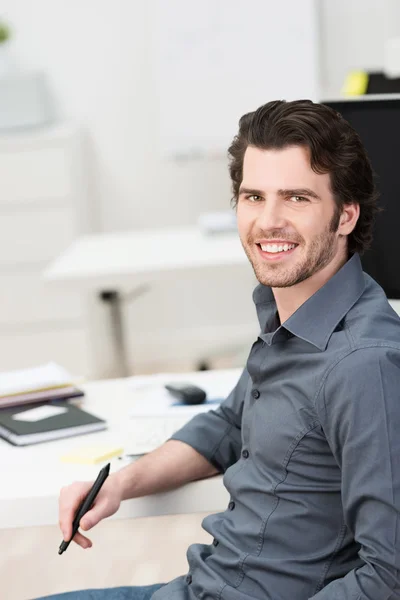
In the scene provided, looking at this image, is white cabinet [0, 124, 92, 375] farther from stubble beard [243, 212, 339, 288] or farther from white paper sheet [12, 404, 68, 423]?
stubble beard [243, 212, 339, 288]

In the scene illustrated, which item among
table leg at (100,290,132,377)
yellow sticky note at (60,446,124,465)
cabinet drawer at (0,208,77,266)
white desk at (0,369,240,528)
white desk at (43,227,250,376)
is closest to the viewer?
white desk at (0,369,240,528)

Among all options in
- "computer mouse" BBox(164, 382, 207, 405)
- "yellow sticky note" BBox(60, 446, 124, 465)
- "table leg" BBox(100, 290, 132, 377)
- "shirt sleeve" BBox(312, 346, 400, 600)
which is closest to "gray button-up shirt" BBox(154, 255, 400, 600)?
"shirt sleeve" BBox(312, 346, 400, 600)

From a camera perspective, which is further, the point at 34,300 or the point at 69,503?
the point at 34,300

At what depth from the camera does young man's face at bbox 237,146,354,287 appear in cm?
142

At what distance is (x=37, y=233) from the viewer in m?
4.97

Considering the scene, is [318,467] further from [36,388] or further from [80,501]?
[36,388]

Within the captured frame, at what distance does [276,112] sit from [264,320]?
0.33m

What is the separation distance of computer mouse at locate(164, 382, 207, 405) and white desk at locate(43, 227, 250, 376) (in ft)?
4.95

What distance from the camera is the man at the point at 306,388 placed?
49.6 inches

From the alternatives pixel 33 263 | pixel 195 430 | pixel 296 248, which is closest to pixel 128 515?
pixel 195 430

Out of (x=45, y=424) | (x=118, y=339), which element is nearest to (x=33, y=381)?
(x=45, y=424)

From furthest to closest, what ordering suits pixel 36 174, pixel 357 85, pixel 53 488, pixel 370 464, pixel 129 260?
pixel 36 174 < pixel 129 260 < pixel 357 85 < pixel 53 488 < pixel 370 464

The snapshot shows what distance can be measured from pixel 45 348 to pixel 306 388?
12.7 ft

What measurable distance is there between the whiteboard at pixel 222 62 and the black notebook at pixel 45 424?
314 centimetres
